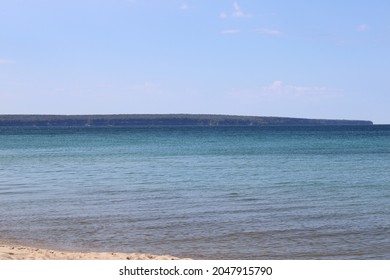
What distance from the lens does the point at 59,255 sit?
12312 mm

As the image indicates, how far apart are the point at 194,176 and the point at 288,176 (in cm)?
419

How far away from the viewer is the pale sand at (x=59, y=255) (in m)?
11.8

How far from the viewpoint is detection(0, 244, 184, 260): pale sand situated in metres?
11.8

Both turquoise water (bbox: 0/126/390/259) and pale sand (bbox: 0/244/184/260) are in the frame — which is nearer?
pale sand (bbox: 0/244/184/260)

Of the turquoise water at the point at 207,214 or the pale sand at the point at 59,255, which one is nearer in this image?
the pale sand at the point at 59,255

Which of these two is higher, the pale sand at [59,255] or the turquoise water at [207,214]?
the turquoise water at [207,214]

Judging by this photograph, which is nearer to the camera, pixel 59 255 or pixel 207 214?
pixel 59 255

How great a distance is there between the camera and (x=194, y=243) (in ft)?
45.5

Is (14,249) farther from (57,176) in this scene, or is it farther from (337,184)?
(57,176)

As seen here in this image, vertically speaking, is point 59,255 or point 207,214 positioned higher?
point 207,214

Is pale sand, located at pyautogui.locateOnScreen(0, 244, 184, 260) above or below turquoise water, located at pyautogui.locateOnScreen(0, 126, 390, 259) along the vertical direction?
below

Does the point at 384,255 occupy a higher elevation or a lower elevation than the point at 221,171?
lower
